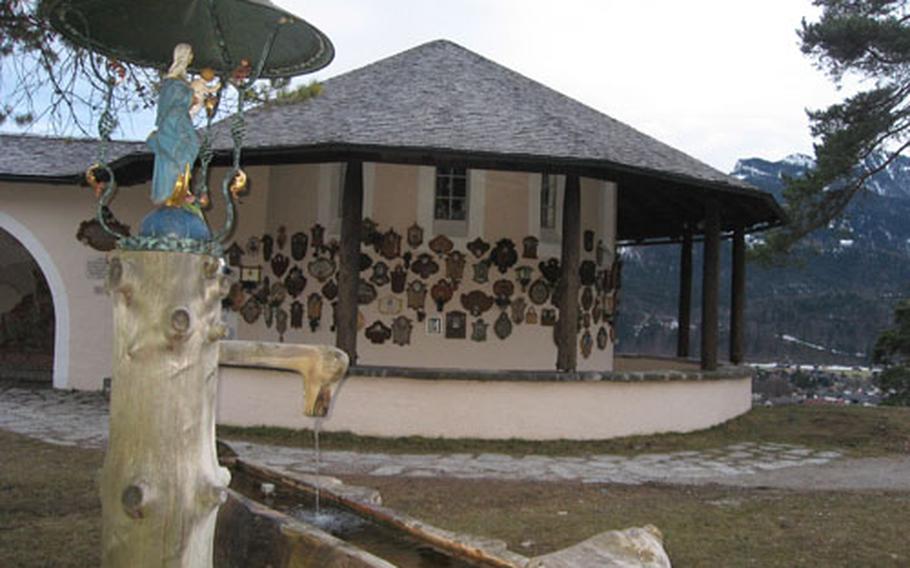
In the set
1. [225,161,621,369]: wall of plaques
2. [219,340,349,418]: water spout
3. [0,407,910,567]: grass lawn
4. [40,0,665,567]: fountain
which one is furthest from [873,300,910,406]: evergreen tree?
[219,340,349,418]: water spout

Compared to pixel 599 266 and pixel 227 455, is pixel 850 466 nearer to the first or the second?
pixel 599 266

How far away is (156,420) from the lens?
9.54 ft

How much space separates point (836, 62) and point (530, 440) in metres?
11.1

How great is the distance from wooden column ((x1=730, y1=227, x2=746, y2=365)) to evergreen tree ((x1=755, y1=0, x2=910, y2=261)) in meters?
3.56

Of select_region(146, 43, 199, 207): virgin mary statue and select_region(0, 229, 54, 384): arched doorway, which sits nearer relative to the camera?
select_region(146, 43, 199, 207): virgin mary statue

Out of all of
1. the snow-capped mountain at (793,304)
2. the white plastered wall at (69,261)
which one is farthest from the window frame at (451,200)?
the snow-capped mountain at (793,304)

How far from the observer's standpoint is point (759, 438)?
34.7ft

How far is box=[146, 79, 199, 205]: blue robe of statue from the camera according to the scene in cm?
324

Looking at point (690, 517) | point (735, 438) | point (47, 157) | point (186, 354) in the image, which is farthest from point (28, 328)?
point (186, 354)

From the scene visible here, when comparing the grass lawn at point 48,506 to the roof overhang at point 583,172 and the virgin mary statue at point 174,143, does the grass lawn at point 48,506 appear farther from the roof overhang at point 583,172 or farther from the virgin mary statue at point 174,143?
the roof overhang at point 583,172

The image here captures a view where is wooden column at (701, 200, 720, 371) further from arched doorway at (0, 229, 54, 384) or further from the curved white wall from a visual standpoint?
arched doorway at (0, 229, 54, 384)

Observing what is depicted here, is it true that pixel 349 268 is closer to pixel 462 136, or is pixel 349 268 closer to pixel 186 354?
pixel 462 136

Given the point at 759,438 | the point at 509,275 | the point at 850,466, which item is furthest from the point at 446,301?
the point at 850,466

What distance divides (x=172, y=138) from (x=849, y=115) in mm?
15958
